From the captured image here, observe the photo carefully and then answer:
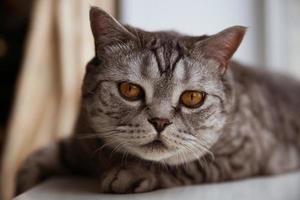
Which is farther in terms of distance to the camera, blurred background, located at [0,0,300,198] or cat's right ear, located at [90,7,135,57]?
blurred background, located at [0,0,300,198]

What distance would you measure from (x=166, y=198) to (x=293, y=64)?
1097 millimetres

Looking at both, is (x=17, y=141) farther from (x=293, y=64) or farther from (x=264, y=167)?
(x=293, y=64)

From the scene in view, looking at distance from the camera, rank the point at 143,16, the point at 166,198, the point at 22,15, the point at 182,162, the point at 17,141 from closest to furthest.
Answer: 1. the point at 166,198
2. the point at 182,162
3. the point at 143,16
4. the point at 17,141
5. the point at 22,15

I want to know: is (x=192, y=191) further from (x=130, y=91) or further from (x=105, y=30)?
(x=105, y=30)

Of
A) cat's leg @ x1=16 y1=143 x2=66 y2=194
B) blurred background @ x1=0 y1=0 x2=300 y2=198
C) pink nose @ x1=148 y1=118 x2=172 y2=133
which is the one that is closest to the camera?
pink nose @ x1=148 y1=118 x2=172 y2=133

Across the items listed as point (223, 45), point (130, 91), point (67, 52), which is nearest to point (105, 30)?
point (130, 91)

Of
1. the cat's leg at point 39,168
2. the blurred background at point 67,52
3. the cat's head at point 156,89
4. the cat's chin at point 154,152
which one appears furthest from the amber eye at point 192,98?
the blurred background at point 67,52

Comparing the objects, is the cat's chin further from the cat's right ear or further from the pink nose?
the cat's right ear

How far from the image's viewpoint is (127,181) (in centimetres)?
96

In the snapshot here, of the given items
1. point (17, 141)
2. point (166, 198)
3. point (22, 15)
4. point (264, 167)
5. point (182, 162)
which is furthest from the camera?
point (22, 15)

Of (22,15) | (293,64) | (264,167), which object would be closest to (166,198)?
(264,167)

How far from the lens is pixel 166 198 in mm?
914

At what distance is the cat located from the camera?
0.92 meters

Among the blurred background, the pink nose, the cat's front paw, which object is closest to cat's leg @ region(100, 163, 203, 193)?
the cat's front paw
